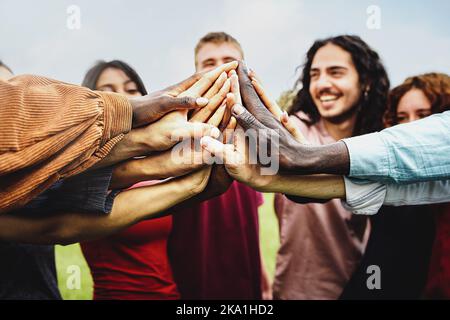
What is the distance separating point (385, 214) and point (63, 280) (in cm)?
366

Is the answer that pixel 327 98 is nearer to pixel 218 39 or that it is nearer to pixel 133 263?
pixel 218 39

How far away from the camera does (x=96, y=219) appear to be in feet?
5.54

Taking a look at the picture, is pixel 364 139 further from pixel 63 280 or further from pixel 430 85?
pixel 63 280

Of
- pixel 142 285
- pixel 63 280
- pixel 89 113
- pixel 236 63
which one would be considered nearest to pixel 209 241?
pixel 142 285

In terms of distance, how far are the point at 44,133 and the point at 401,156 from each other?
3.50 feet

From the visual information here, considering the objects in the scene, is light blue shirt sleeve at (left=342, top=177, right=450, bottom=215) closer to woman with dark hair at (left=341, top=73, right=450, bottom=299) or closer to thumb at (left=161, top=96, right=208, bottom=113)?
woman with dark hair at (left=341, top=73, right=450, bottom=299)

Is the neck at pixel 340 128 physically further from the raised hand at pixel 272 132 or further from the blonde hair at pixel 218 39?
the raised hand at pixel 272 132

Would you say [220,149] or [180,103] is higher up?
[180,103]

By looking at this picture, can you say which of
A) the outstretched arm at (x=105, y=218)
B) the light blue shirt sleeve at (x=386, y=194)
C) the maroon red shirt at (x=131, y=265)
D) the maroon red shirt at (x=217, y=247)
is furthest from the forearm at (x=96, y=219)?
the maroon red shirt at (x=217, y=247)

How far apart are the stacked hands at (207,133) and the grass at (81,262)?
1.13 metres

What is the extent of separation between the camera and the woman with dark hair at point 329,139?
98.7 inches

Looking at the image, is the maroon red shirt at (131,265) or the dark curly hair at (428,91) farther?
the dark curly hair at (428,91)

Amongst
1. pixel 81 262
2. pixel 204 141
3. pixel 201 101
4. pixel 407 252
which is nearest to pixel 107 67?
pixel 201 101

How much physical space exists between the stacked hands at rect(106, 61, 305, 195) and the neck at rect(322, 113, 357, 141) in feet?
3.16
